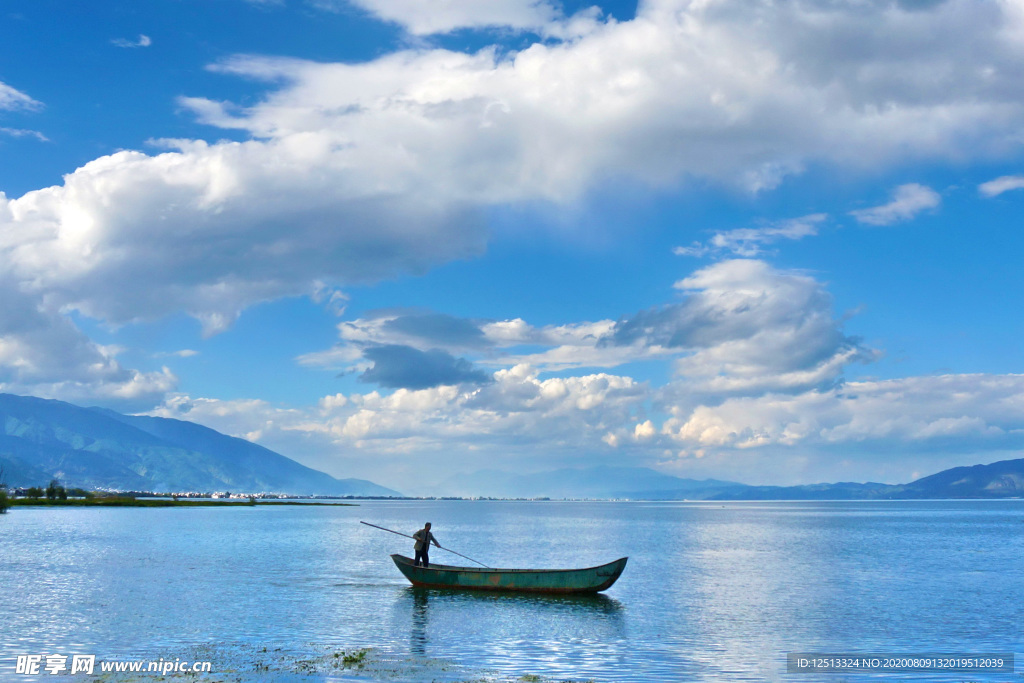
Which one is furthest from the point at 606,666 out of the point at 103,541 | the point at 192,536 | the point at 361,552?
the point at 192,536

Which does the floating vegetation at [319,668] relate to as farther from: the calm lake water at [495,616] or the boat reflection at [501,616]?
the boat reflection at [501,616]

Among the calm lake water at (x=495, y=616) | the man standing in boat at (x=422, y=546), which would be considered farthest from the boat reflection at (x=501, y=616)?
the man standing in boat at (x=422, y=546)

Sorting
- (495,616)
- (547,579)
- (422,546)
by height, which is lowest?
(495,616)

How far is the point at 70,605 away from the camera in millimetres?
41406

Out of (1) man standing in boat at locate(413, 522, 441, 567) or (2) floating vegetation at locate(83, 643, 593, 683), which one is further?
(1) man standing in boat at locate(413, 522, 441, 567)

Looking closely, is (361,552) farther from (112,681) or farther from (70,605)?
(112,681)

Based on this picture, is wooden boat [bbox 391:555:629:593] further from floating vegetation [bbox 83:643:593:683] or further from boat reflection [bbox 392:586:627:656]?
floating vegetation [bbox 83:643:593:683]

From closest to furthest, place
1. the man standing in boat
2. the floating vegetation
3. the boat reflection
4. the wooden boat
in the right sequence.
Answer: the floating vegetation, the boat reflection, the wooden boat, the man standing in boat

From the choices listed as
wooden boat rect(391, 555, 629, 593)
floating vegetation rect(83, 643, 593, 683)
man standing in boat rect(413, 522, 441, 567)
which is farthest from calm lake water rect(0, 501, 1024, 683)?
man standing in boat rect(413, 522, 441, 567)

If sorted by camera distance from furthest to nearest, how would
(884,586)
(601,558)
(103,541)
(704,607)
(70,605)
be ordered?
(103,541)
(601,558)
(884,586)
(704,607)
(70,605)

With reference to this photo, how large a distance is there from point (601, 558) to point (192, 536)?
59.3 m

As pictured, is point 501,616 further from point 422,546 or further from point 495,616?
point 422,546

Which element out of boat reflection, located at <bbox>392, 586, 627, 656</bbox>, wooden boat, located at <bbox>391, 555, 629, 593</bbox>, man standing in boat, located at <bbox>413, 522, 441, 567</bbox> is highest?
man standing in boat, located at <bbox>413, 522, 441, 567</bbox>

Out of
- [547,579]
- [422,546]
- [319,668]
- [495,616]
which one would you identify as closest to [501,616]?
[495,616]
